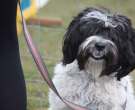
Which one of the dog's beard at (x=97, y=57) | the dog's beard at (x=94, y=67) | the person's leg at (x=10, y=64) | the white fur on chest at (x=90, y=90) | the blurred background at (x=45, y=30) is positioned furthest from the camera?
the blurred background at (x=45, y=30)

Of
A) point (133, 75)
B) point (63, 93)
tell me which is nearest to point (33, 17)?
point (133, 75)

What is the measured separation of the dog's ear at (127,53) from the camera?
4.29 m

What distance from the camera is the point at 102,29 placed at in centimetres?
423

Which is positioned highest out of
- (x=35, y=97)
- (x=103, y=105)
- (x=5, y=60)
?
(x=5, y=60)

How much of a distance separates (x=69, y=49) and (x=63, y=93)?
0.35 metres

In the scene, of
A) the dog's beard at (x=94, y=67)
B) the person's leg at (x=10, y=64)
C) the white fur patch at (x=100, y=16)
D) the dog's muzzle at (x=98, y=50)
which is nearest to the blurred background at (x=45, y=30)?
the white fur patch at (x=100, y=16)

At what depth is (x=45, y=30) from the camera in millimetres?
8453

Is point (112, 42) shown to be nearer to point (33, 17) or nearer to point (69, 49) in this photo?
point (69, 49)

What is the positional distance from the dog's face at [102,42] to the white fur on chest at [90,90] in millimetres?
98

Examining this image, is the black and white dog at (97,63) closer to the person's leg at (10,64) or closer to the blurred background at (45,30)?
the person's leg at (10,64)

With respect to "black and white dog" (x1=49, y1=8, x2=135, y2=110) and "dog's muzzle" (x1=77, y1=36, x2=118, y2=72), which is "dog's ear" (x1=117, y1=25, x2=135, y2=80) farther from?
"dog's muzzle" (x1=77, y1=36, x2=118, y2=72)

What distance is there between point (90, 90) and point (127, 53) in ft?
1.33

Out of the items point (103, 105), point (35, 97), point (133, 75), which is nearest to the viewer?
point (103, 105)

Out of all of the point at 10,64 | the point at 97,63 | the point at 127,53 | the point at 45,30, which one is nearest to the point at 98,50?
the point at 97,63
